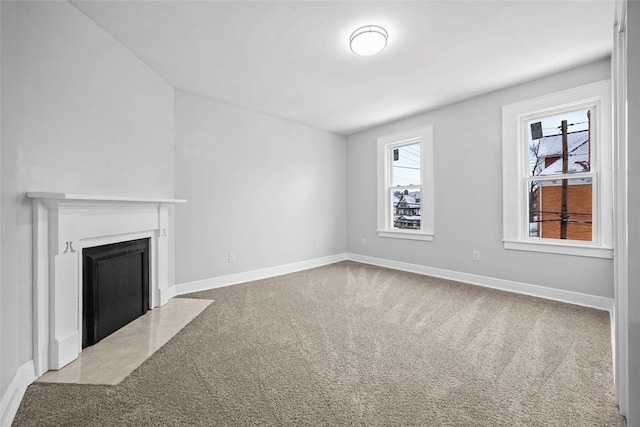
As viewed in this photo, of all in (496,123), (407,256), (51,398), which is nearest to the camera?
(51,398)

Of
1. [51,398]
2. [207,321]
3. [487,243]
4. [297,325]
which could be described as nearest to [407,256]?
[487,243]

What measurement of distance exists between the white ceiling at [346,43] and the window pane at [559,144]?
0.54m

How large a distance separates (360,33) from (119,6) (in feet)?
5.87

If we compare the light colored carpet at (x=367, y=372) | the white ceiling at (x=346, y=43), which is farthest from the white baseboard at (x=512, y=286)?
the white ceiling at (x=346, y=43)

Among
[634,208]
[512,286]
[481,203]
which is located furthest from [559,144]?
[634,208]

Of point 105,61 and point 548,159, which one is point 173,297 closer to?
point 105,61

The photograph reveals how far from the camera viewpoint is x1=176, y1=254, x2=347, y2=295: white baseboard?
11.4 ft

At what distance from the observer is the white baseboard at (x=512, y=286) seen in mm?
2848

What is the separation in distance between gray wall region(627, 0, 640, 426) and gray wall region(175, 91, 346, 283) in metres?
3.66

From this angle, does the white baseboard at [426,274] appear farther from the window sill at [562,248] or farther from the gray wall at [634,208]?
the gray wall at [634,208]

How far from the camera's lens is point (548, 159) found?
3250 millimetres

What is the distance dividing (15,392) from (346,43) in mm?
3188

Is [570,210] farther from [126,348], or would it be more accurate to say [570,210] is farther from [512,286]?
[126,348]

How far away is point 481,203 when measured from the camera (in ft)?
12.1
